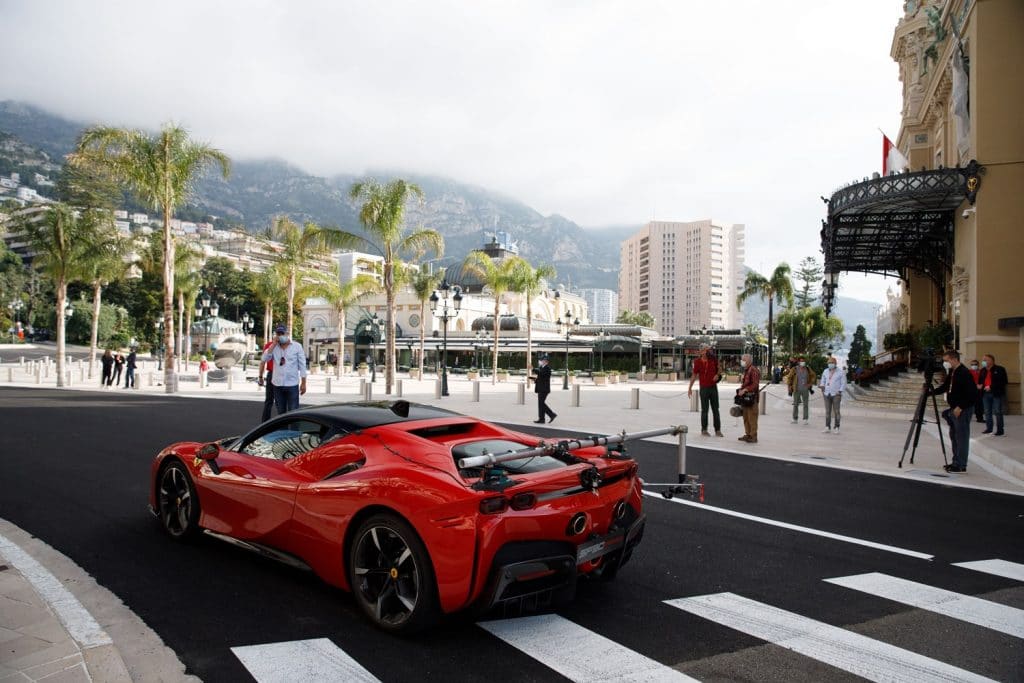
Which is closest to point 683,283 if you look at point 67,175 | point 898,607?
point 67,175

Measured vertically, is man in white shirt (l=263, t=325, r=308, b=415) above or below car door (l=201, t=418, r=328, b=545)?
above

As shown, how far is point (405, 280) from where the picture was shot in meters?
39.7

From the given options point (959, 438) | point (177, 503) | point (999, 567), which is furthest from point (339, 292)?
point (999, 567)

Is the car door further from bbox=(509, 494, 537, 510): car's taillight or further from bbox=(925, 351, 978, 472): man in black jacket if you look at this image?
bbox=(925, 351, 978, 472): man in black jacket

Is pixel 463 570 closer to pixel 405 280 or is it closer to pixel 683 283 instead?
pixel 405 280

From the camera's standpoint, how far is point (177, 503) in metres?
5.66

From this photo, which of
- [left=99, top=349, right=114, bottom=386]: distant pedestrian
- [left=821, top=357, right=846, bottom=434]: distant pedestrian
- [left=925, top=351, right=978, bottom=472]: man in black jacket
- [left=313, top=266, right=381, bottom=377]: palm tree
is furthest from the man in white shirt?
[left=313, top=266, right=381, bottom=377]: palm tree

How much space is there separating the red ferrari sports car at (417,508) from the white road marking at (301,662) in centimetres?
36

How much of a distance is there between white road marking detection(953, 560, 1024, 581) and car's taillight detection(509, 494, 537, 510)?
4052 mm

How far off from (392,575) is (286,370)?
7.78 meters

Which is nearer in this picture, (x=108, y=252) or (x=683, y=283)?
(x=108, y=252)

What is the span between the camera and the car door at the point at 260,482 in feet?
14.9

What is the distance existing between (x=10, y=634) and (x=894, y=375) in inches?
1246

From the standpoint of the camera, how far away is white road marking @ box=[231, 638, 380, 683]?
10.8ft
